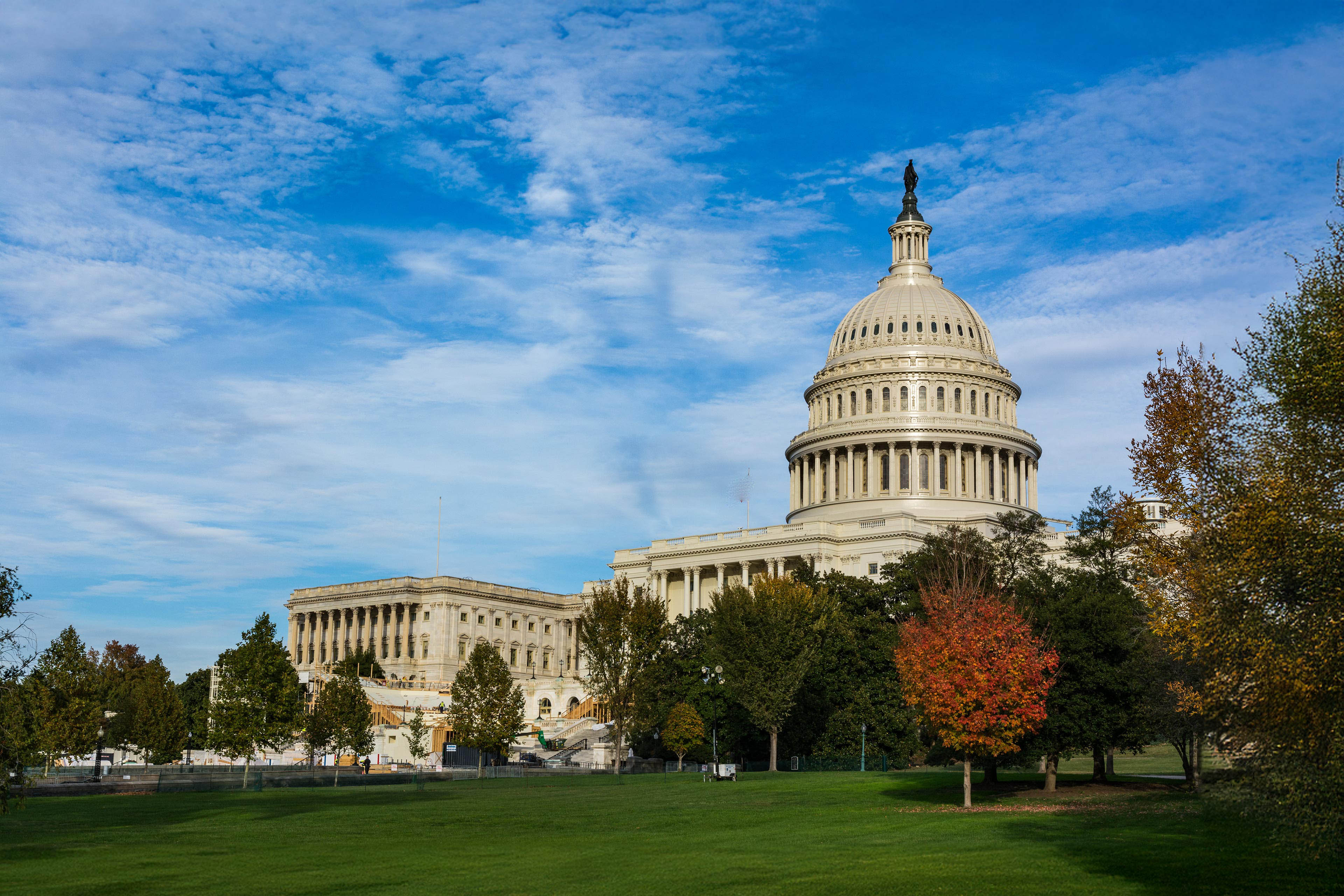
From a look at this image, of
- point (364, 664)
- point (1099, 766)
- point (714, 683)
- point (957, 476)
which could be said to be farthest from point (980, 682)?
point (364, 664)

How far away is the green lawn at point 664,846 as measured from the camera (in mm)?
27766

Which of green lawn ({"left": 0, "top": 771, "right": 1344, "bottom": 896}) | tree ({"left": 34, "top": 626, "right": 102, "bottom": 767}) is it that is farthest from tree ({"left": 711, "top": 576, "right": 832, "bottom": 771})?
tree ({"left": 34, "top": 626, "right": 102, "bottom": 767})

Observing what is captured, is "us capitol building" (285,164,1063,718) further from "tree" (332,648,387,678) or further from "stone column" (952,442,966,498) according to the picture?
"tree" (332,648,387,678)

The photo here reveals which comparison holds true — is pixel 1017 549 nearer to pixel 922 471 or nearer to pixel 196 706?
pixel 922 471

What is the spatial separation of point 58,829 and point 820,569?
83023mm

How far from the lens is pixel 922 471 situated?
135 m

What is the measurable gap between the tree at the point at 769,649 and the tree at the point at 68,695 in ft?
108

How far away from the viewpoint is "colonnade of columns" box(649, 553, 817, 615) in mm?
120812

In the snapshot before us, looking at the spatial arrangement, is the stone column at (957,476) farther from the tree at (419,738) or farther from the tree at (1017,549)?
the tree at (419,738)

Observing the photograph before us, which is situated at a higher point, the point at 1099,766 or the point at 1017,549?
the point at 1017,549

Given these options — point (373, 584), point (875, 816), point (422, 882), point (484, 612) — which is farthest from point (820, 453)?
point (422, 882)

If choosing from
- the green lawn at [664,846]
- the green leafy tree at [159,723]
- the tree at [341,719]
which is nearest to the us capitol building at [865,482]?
the green leafy tree at [159,723]

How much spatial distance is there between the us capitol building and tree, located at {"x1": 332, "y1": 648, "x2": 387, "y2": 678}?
5686 mm

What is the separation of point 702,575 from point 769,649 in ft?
197
